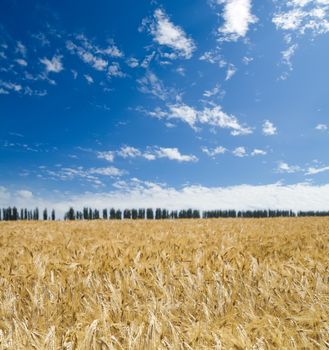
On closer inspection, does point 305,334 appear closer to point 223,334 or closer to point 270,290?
point 223,334

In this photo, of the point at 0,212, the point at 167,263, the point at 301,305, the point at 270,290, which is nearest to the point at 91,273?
the point at 167,263

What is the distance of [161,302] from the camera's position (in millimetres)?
3533

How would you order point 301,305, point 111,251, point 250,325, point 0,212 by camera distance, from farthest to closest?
point 0,212
point 111,251
point 301,305
point 250,325

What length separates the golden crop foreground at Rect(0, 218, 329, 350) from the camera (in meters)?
2.58

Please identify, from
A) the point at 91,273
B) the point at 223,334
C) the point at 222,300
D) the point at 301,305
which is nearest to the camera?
the point at 223,334

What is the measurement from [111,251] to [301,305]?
3177mm

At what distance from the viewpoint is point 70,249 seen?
20.9ft

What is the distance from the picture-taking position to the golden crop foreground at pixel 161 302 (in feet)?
8.47

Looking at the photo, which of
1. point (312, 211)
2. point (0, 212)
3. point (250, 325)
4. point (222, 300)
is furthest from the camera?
point (312, 211)

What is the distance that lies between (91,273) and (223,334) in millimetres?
2377

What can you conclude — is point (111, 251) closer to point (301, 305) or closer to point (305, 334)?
point (301, 305)

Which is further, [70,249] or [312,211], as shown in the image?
[312,211]

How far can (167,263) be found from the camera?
197 inches

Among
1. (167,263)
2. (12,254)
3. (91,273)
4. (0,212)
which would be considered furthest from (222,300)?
(0,212)
